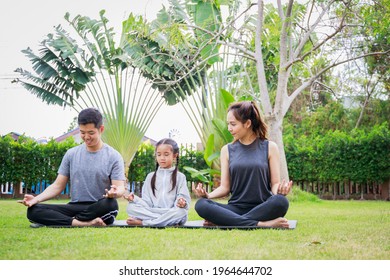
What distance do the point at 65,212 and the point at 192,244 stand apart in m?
1.34

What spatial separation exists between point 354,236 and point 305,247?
646 mm

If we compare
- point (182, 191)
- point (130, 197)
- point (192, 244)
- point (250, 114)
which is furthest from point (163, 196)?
point (192, 244)

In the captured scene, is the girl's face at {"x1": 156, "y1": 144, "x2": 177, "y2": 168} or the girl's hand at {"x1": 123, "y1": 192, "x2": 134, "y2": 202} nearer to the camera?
the girl's hand at {"x1": 123, "y1": 192, "x2": 134, "y2": 202}

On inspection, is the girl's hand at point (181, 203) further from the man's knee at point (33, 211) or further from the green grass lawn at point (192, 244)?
the man's knee at point (33, 211)

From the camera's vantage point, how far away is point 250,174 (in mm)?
3469

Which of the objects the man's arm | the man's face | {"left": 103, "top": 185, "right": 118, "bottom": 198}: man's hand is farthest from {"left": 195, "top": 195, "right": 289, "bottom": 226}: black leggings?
the man's arm

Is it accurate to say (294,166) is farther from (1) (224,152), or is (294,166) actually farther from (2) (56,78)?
(1) (224,152)

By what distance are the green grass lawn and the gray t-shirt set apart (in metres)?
0.38

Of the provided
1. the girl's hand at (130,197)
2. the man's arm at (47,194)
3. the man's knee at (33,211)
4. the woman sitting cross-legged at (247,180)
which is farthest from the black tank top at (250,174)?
the man's knee at (33,211)

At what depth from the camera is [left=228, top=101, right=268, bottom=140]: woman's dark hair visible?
3.45 metres

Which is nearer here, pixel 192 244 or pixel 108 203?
pixel 192 244

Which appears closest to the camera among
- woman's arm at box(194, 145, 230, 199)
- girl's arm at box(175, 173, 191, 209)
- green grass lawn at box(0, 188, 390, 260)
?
green grass lawn at box(0, 188, 390, 260)

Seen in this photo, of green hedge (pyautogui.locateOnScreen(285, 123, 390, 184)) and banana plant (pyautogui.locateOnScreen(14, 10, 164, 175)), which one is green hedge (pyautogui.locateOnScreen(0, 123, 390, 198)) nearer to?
green hedge (pyautogui.locateOnScreen(285, 123, 390, 184))

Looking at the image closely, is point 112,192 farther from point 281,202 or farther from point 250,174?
point 281,202
